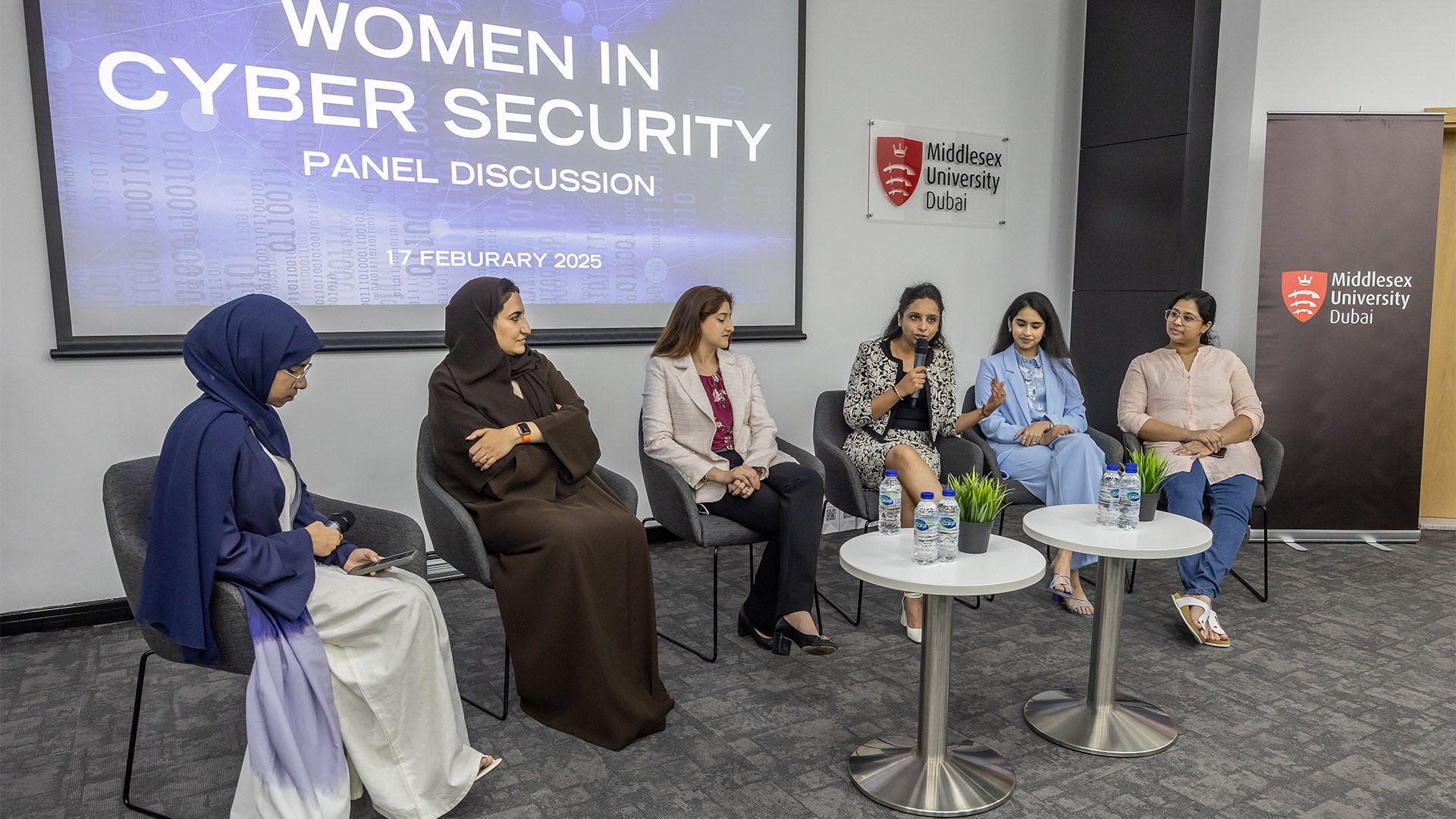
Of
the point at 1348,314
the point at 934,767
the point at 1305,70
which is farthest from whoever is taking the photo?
the point at 1305,70

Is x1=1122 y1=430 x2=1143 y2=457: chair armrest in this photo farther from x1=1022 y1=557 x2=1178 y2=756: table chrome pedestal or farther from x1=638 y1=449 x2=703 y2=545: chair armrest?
x1=638 y1=449 x2=703 y2=545: chair armrest

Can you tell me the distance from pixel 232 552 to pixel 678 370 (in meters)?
1.74

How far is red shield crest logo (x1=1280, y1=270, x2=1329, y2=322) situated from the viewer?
15.2 ft

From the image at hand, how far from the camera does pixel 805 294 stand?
190 inches

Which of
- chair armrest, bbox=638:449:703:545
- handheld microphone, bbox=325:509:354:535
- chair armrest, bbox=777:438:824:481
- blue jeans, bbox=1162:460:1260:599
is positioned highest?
handheld microphone, bbox=325:509:354:535

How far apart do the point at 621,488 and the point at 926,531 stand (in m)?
1.24

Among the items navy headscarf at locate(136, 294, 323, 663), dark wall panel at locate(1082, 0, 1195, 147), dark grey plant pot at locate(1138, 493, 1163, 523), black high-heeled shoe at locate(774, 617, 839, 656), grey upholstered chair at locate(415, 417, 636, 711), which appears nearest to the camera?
navy headscarf at locate(136, 294, 323, 663)

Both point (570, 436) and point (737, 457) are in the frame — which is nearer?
point (570, 436)

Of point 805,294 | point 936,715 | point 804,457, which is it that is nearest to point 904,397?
point 804,457

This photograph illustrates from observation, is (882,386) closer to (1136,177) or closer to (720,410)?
(720,410)

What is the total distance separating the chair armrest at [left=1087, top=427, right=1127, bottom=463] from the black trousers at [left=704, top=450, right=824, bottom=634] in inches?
59.2

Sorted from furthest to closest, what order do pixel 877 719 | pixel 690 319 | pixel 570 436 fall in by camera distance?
pixel 690 319 < pixel 570 436 < pixel 877 719

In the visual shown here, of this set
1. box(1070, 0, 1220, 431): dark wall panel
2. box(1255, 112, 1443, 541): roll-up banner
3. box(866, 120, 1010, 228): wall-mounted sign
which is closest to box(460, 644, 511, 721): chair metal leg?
box(866, 120, 1010, 228): wall-mounted sign

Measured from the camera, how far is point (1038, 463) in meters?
3.87
